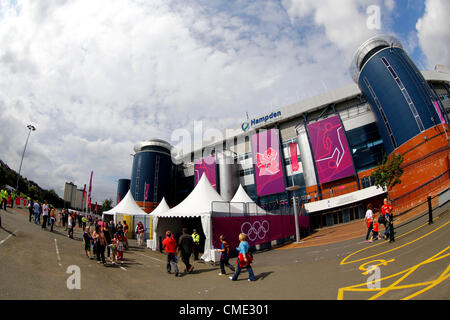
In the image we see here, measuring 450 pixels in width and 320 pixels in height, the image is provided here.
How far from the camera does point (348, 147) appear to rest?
3631cm

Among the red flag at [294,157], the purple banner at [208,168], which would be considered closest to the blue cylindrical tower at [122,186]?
the purple banner at [208,168]

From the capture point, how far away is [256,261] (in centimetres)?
1306

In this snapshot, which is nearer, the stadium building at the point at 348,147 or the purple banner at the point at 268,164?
the stadium building at the point at 348,147

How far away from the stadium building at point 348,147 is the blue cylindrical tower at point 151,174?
10.2 inches

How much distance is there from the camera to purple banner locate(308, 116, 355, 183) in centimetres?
3609

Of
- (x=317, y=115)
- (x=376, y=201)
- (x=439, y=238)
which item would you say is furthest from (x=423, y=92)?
(x=439, y=238)

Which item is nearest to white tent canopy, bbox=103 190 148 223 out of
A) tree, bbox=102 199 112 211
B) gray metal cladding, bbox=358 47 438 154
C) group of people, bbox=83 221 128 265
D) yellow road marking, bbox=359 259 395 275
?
group of people, bbox=83 221 128 265

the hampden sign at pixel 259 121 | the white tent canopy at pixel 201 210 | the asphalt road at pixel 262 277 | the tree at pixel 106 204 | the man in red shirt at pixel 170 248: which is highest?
the hampden sign at pixel 259 121

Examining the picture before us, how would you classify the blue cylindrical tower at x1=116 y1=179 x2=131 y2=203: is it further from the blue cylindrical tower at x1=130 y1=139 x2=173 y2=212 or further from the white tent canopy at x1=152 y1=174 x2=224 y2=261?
the white tent canopy at x1=152 y1=174 x2=224 y2=261

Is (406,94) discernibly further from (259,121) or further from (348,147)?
(259,121)

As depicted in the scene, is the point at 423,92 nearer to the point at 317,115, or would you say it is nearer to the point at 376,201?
the point at 376,201

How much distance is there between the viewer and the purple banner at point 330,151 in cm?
3609

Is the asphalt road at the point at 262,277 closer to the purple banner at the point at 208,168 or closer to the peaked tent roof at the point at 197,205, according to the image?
the peaked tent roof at the point at 197,205
